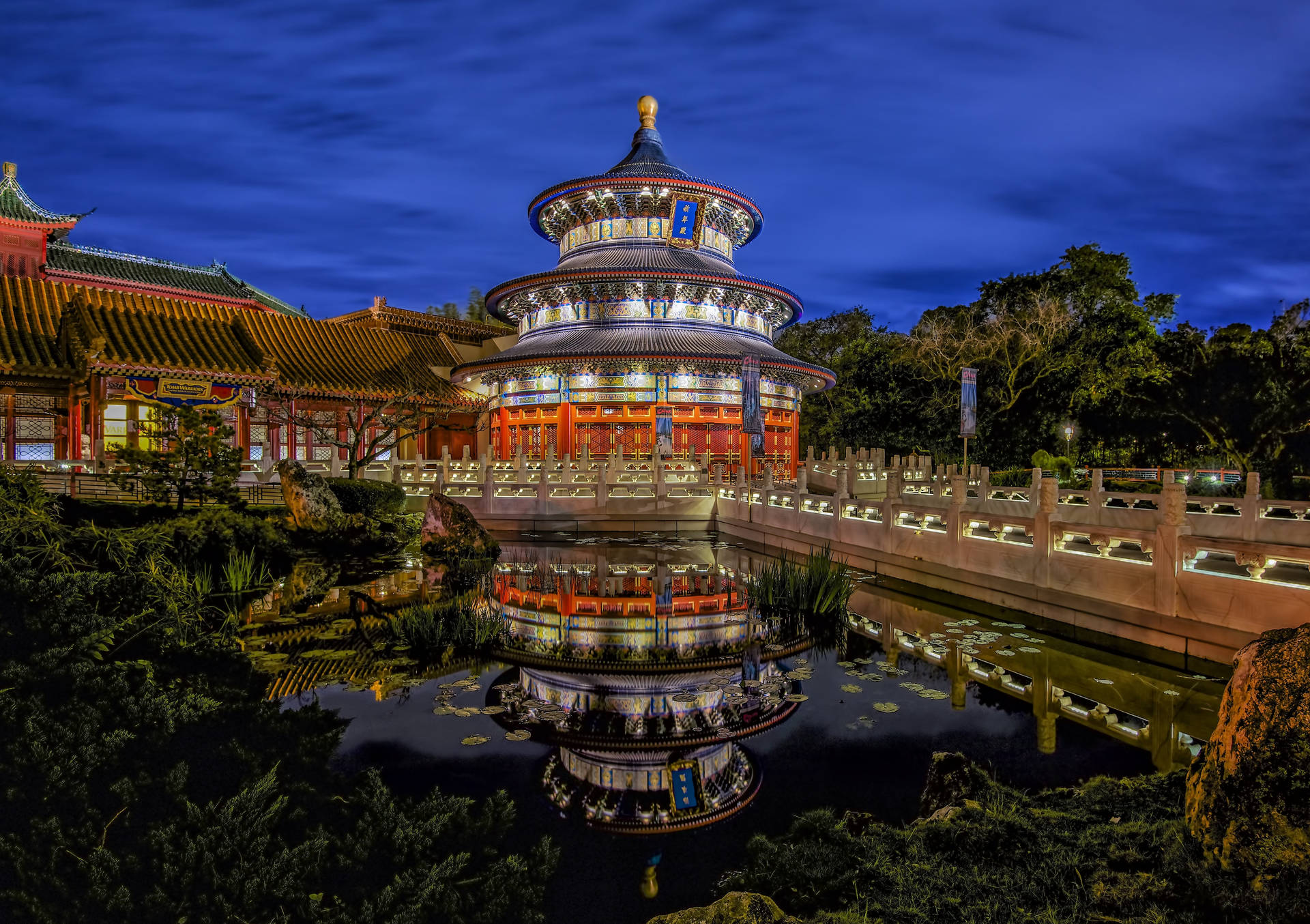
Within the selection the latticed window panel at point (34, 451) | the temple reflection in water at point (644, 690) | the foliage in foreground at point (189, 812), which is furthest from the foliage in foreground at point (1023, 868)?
the latticed window panel at point (34, 451)

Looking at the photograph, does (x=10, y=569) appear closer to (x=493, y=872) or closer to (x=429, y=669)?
(x=429, y=669)

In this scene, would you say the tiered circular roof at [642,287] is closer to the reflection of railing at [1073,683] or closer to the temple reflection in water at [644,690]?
the temple reflection in water at [644,690]

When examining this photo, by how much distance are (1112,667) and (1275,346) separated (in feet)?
89.7

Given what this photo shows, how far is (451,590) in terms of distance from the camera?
41.4 feet

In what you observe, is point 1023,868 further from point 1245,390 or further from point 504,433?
point 1245,390

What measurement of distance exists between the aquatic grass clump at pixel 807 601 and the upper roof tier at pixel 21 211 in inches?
1314

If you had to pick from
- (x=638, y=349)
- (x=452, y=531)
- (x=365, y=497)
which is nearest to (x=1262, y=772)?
(x=452, y=531)

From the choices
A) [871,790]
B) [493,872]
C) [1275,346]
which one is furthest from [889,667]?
[1275,346]

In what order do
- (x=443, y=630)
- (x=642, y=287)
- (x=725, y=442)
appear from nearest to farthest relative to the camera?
1. (x=443, y=630)
2. (x=725, y=442)
3. (x=642, y=287)

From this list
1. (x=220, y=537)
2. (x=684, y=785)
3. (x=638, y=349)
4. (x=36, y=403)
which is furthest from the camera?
(x=638, y=349)

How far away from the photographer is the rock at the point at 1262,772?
315 cm

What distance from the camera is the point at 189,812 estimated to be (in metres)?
4.13

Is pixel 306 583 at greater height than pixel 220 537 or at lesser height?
lesser

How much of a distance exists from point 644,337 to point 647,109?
14.9 meters
